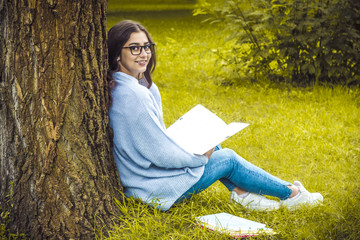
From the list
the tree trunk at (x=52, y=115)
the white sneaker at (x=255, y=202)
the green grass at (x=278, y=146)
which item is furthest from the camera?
the white sneaker at (x=255, y=202)

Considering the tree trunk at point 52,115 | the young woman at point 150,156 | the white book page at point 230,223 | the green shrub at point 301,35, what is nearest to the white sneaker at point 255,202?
the young woman at point 150,156

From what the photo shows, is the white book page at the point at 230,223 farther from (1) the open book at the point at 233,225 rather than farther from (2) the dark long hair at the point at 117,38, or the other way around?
(2) the dark long hair at the point at 117,38

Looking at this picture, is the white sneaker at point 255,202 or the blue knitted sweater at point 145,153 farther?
the white sneaker at point 255,202

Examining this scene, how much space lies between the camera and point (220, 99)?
602 cm

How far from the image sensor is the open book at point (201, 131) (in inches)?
107

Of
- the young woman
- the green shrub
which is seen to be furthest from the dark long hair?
the green shrub

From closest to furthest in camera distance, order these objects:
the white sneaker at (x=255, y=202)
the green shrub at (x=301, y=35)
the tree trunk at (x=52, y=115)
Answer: the tree trunk at (x=52, y=115) < the white sneaker at (x=255, y=202) < the green shrub at (x=301, y=35)

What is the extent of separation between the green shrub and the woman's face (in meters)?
3.26

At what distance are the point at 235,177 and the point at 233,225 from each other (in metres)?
0.40

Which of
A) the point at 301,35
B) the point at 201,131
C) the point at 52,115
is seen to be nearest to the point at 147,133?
the point at 201,131

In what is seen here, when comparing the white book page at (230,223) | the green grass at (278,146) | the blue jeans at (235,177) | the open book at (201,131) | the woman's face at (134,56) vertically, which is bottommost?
the green grass at (278,146)

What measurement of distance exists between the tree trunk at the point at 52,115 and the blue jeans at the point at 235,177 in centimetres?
71

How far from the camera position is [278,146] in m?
4.52

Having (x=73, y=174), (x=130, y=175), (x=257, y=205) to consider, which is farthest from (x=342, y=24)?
(x=73, y=174)
